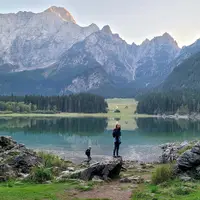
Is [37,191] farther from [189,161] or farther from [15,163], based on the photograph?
[189,161]

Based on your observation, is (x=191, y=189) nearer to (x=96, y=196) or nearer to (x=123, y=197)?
(x=123, y=197)

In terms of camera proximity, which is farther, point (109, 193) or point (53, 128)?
point (53, 128)

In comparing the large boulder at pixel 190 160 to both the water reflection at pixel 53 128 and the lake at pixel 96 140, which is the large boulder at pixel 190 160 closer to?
the lake at pixel 96 140

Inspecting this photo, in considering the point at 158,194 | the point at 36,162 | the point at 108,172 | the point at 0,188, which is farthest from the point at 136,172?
the point at 0,188

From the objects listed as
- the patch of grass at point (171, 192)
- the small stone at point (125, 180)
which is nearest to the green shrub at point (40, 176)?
the small stone at point (125, 180)

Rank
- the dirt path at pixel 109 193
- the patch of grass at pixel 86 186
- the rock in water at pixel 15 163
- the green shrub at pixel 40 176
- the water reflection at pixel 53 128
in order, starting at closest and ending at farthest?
the dirt path at pixel 109 193, the patch of grass at pixel 86 186, the green shrub at pixel 40 176, the rock in water at pixel 15 163, the water reflection at pixel 53 128

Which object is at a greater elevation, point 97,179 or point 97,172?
point 97,172

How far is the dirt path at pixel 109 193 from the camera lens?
83.3 feet

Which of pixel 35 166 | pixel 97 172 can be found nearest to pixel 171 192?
pixel 97 172

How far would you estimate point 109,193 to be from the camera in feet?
87.4

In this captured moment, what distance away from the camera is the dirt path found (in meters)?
25.4

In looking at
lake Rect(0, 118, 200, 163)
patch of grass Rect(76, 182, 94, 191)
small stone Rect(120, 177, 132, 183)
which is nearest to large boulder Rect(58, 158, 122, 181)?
small stone Rect(120, 177, 132, 183)

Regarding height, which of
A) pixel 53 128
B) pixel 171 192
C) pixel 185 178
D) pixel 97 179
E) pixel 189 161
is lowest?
pixel 53 128

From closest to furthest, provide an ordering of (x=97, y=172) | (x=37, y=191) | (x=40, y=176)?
(x=37, y=191) < (x=40, y=176) < (x=97, y=172)
